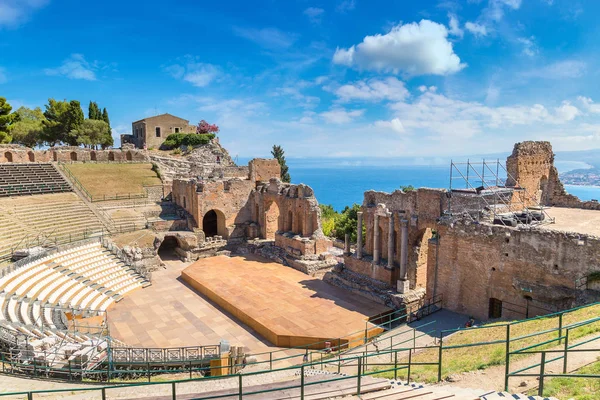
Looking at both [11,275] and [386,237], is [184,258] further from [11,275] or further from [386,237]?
[386,237]

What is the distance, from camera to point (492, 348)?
1090 cm

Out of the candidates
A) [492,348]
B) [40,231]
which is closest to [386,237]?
[492,348]

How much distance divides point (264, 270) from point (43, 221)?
1656 centimetres

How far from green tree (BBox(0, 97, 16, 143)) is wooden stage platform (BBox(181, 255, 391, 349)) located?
36817 mm

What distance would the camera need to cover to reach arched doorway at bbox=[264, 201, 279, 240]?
111 ft

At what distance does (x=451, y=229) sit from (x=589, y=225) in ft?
19.3

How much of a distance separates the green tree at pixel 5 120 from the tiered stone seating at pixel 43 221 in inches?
807

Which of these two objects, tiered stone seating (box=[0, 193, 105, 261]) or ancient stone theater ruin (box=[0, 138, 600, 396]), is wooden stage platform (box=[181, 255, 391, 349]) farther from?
tiered stone seating (box=[0, 193, 105, 261])

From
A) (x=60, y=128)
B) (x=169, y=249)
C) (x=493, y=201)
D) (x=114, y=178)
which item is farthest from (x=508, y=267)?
(x=60, y=128)

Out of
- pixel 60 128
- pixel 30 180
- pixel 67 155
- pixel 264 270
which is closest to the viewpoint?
pixel 264 270

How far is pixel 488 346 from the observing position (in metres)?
11.3

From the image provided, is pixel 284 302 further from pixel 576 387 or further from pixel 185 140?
pixel 185 140

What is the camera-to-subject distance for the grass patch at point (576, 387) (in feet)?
21.5

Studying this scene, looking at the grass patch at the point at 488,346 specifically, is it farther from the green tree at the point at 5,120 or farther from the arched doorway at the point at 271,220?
the green tree at the point at 5,120
